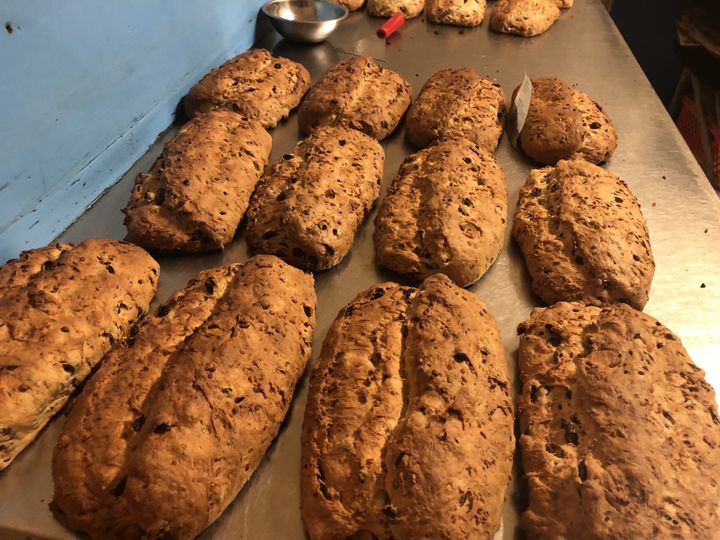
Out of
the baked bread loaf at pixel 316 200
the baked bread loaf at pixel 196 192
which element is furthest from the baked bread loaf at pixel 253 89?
the baked bread loaf at pixel 316 200

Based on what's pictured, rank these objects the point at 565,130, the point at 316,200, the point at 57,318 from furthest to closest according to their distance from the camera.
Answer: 1. the point at 565,130
2. the point at 316,200
3. the point at 57,318

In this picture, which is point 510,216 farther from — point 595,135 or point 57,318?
point 57,318

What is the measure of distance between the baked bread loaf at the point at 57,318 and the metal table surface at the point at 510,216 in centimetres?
9

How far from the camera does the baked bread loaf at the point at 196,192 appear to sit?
1.77 m

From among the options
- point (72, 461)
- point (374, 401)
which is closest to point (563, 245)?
point (374, 401)

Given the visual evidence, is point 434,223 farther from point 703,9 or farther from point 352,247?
point 703,9

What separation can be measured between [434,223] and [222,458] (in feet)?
3.02

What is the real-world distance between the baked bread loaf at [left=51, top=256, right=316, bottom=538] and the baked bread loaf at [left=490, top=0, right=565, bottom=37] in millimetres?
2352

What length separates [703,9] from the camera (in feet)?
12.4

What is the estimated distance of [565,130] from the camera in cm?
210

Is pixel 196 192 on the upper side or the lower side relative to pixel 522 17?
upper

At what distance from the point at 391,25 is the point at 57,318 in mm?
2423

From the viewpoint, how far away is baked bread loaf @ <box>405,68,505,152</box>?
2.17 metres

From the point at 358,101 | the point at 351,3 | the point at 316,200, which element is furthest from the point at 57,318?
the point at 351,3
